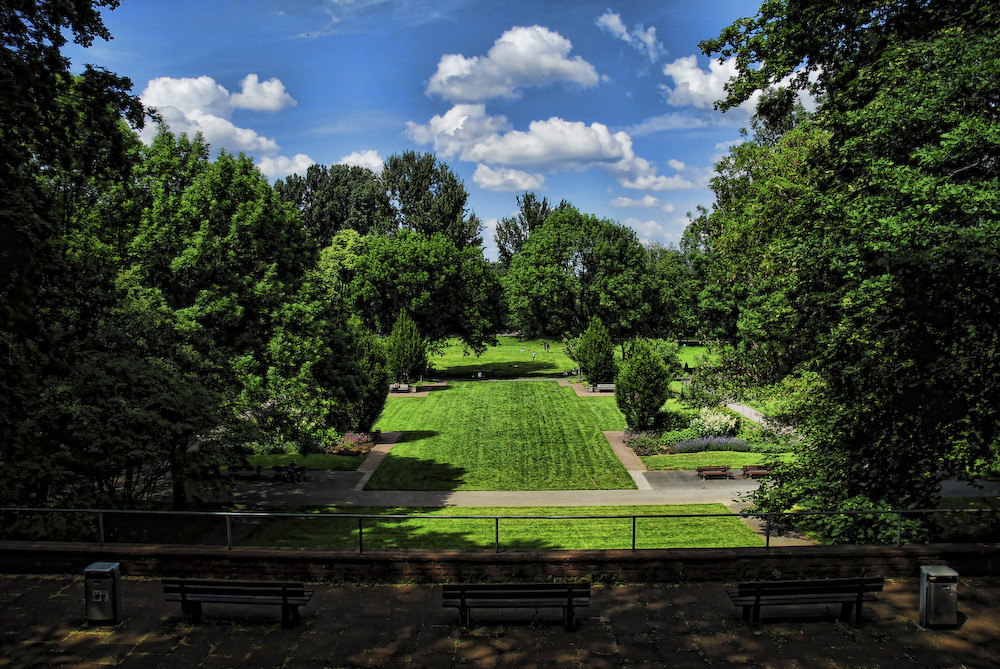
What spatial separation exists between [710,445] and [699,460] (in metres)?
2.50

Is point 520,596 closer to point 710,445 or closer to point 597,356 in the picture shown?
point 710,445

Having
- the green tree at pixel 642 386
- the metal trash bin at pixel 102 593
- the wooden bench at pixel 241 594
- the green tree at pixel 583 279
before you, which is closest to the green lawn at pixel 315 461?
the green tree at pixel 642 386

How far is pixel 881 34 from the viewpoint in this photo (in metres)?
14.5

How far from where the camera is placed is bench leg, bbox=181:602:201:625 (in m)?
8.60

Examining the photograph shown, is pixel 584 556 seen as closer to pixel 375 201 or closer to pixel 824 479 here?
pixel 824 479

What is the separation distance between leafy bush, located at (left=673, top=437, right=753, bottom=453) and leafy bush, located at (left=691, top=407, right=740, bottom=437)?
113 cm

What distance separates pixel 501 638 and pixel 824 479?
8.45 metres

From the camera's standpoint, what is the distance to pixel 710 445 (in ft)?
93.0

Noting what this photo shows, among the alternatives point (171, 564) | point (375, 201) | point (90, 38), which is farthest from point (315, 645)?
point (375, 201)

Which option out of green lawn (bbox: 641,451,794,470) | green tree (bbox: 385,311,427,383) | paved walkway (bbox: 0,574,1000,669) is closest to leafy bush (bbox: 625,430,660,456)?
green lawn (bbox: 641,451,794,470)

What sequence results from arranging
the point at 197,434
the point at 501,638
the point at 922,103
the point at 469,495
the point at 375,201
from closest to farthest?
the point at 501,638 → the point at 922,103 → the point at 197,434 → the point at 469,495 → the point at 375,201

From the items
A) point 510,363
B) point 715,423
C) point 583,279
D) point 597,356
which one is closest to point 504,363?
point 510,363

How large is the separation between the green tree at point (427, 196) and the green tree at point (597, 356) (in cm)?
2882

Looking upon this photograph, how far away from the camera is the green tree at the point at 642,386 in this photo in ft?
97.1
